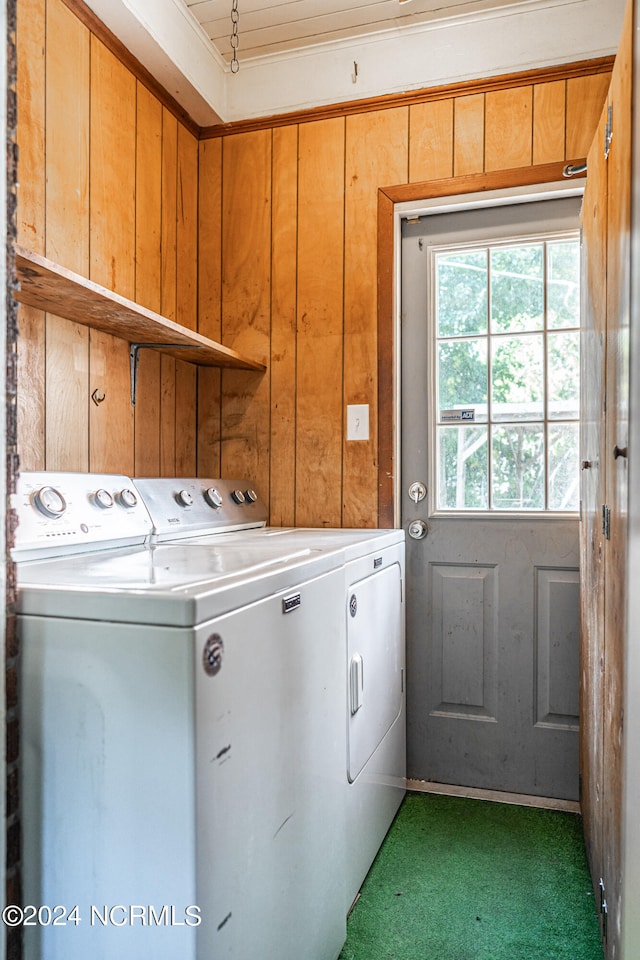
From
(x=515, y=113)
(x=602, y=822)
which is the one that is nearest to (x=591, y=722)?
(x=602, y=822)

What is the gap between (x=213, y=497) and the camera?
213 centimetres

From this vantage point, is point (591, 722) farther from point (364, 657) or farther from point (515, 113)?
point (515, 113)

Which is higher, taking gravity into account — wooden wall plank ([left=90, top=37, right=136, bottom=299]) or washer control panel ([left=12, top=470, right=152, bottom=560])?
wooden wall plank ([left=90, top=37, right=136, bottom=299])

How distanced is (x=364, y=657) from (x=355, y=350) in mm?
1127

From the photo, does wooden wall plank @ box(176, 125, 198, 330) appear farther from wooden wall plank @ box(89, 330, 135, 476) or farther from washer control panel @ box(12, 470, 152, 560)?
washer control panel @ box(12, 470, 152, 560)

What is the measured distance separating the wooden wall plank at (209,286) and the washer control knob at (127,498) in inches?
30.9

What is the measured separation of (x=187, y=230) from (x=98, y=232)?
0.61 meters

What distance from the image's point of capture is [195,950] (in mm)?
874

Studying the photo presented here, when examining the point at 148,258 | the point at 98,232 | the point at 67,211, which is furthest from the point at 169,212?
the point at 67,211

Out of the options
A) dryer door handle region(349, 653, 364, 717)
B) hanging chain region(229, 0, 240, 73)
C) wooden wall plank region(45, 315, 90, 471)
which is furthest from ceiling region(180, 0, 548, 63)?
dryer door handle region(349, 653, 364, 717)

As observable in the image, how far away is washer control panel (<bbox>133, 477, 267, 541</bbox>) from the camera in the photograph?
182 cm

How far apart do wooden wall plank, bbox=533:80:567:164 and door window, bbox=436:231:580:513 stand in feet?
0.86

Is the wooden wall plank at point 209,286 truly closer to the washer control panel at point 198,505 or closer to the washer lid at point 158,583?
the washer control panel at point 198,505

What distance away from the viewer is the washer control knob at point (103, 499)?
5.20 feet
